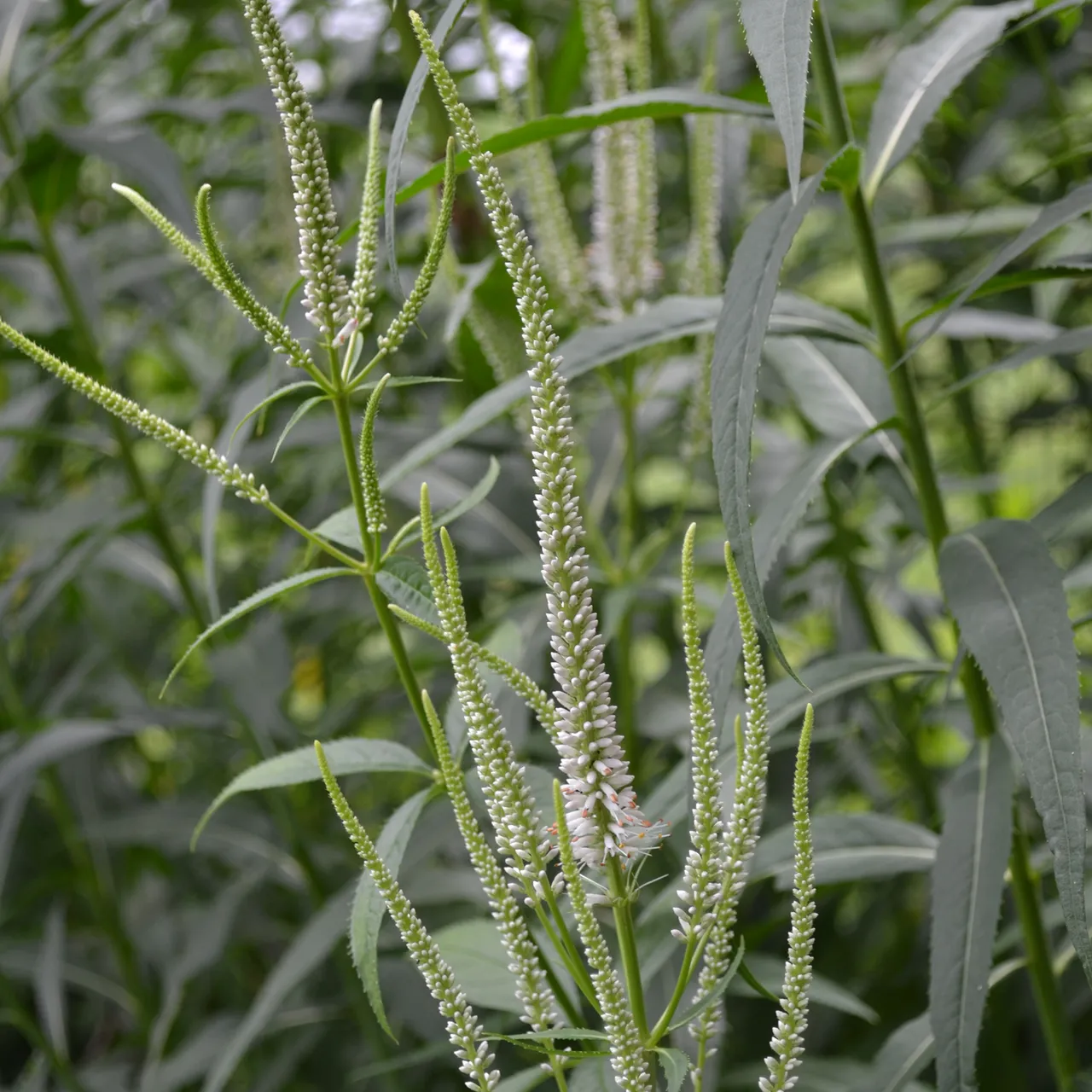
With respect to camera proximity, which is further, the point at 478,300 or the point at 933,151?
the point at 933,151

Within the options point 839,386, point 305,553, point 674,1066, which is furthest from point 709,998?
point 305,553

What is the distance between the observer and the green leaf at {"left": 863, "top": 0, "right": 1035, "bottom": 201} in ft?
2.86

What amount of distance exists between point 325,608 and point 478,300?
68cm

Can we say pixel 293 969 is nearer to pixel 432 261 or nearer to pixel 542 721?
pixel 542 721

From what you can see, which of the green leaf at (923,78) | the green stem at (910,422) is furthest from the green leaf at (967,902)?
the green leaf at (923,78)

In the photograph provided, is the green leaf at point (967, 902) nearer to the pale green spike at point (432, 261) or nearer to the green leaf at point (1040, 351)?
the green leaf at point (1040, 351)

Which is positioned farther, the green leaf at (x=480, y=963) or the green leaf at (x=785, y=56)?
the green leaf at (x=480, y=963)

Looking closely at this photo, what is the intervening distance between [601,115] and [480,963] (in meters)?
0.56

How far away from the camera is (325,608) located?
5.70 ft

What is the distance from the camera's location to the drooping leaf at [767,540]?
719 mm

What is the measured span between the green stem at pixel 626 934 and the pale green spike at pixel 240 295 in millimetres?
278

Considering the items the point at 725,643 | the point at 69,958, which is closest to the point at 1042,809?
the point at 725,643

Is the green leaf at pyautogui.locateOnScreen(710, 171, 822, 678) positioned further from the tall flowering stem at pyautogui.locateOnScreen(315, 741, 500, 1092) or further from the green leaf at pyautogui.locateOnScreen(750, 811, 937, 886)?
the green leaf at pyautogui.locateOnScreen(750, 811, 937, 886)

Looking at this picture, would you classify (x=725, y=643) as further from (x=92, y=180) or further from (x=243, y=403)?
(x=92, y=180)
